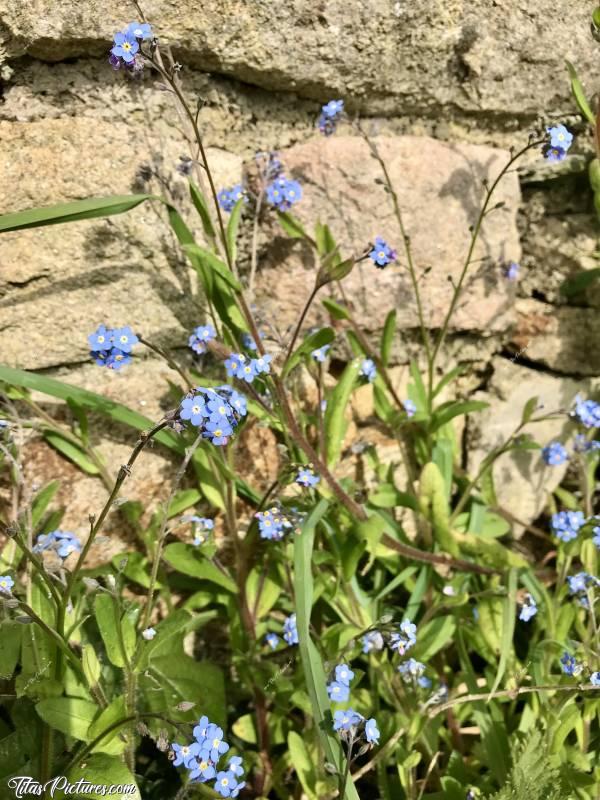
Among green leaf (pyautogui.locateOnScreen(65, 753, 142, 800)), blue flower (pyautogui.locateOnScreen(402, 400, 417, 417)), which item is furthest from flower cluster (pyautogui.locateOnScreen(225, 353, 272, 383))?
green leaf (pyautogui.locateOnScreen(65, 753, 142, 800))

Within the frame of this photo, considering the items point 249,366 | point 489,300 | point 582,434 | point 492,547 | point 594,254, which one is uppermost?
point 594,254

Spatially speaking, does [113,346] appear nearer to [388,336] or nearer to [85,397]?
[85,397]

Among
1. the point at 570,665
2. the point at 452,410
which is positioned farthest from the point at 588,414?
the point at 570,665

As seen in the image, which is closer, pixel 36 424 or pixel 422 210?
pixel 36 424

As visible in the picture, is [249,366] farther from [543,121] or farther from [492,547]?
[543,121]

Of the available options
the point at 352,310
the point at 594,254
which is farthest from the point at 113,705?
the point at 594,254

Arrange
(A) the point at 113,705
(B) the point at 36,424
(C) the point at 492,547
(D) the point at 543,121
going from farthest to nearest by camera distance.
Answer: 1. (D) the point at 543,121
2. (C) the point at 492,547
3. (B) the point at 36,424
4. (A) the point at 113,705
